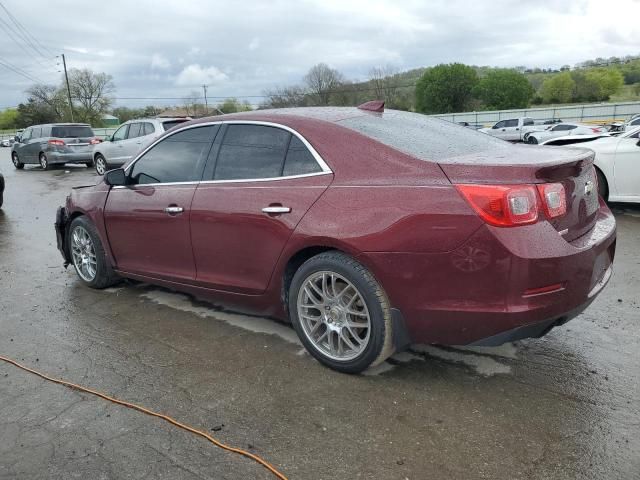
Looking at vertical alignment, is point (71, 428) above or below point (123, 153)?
below

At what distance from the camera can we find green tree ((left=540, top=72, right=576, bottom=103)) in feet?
258

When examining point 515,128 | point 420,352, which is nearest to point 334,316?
point 420,352

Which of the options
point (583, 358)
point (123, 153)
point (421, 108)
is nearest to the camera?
point (583, 358)

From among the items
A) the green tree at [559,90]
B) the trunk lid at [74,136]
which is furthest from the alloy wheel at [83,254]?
the green tree at [559,90]

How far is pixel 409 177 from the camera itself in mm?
3021

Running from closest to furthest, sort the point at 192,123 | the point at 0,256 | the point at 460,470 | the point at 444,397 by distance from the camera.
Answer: the point at 460,470, the point at 444,397, the point at 192,123, the point at 0,256

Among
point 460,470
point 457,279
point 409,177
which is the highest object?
point 409,177

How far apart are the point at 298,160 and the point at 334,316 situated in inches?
40.6

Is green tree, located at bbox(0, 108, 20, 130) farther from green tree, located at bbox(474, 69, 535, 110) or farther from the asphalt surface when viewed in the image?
the asphalt surface

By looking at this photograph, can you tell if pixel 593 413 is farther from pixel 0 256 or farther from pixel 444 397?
pixel 0 256

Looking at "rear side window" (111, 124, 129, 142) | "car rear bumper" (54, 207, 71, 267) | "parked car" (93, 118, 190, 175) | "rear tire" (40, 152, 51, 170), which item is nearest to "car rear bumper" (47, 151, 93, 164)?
"rear tire" (40, 152, 51, 170)

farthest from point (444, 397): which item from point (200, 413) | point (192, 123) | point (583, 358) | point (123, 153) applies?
point (123, 153)

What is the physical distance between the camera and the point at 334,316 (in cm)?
335

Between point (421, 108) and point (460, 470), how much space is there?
70.8m
